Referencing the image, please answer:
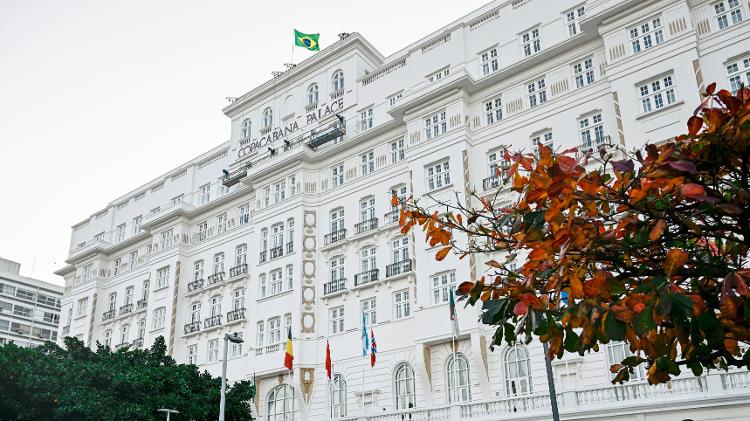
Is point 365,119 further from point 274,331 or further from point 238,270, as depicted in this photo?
point 274,331

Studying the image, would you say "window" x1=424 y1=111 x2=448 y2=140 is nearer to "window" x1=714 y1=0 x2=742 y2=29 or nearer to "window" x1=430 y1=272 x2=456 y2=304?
"window" x1=430 y1=272 x2=456 y2=304

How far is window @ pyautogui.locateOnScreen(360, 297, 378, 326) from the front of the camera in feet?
116

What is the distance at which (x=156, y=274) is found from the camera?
48.5 m

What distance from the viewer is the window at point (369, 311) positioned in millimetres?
35312

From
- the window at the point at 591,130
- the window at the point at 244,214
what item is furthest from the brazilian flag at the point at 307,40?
the window at the point at 591,130

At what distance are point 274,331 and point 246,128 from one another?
1599 cm

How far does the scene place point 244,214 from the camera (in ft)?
150

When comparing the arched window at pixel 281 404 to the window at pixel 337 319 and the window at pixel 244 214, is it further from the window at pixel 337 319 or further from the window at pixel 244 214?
the window at pixel 244 214

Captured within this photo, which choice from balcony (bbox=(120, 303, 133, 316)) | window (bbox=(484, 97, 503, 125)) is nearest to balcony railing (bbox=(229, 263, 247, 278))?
balcony (bbox=(120, 303, 133, 316))

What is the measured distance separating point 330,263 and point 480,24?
1565cm

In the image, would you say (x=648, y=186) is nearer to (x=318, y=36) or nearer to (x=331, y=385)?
(x=331, y=385)

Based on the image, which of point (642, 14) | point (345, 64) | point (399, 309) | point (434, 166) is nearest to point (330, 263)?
point (399, 309)

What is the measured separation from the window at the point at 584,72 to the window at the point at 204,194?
92.1 ft

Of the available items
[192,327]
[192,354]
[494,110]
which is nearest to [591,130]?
[494,110]
